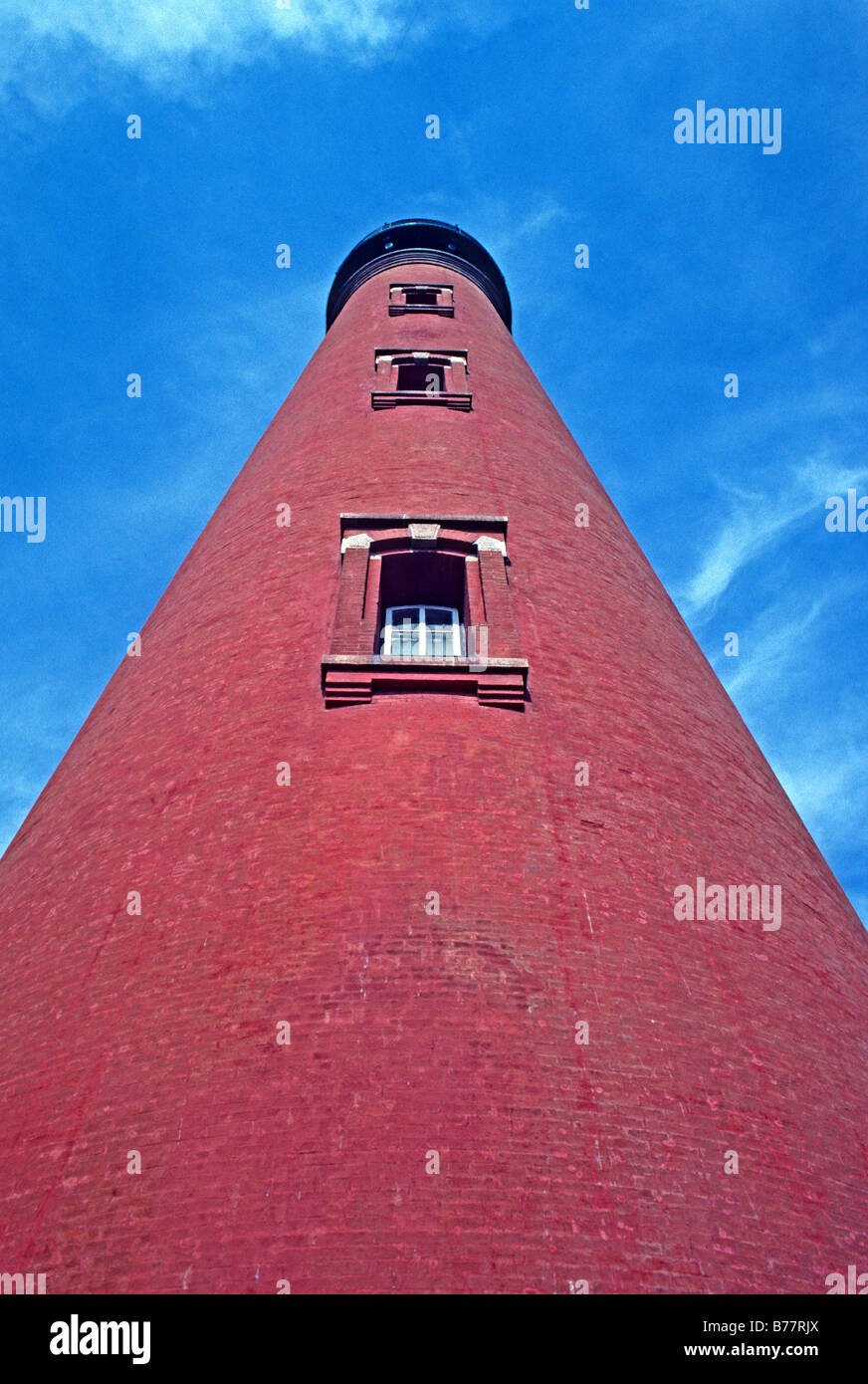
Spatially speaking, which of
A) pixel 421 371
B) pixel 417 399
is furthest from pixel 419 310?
pixel 417 399

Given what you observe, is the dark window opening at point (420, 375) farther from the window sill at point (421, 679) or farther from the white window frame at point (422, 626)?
the window sill at point (421, 679)

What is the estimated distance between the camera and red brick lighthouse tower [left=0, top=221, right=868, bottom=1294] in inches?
204

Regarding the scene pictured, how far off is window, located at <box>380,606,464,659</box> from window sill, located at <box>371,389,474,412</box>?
3735mm

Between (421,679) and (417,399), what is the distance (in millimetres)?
5974

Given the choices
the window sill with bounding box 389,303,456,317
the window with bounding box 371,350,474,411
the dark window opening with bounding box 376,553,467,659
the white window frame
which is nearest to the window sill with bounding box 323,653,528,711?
the white window frame

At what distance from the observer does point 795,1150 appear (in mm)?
5906

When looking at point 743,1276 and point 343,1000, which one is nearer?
point 743,1276

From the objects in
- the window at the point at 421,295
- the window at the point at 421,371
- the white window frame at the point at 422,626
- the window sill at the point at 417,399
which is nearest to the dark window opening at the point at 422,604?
the white window frame at the point at 422,626

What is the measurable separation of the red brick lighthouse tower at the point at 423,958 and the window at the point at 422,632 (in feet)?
0.20

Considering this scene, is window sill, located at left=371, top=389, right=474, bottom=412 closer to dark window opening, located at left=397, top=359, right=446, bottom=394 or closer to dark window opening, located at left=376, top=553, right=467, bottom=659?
dark window opening, located at left=397, top=359, right=446, bottom=394

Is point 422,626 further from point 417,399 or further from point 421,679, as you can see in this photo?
point 417,399
